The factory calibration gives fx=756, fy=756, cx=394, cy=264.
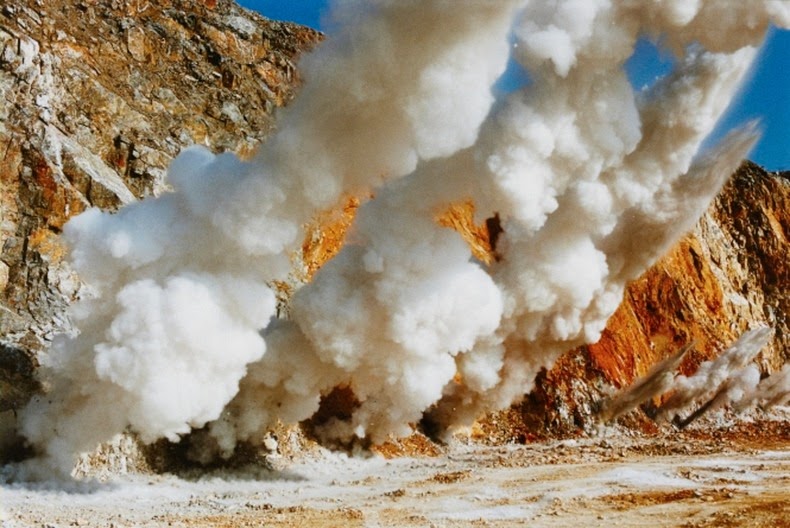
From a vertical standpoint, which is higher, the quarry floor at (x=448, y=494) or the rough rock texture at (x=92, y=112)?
the rough rock texture at (x=92, y=112)

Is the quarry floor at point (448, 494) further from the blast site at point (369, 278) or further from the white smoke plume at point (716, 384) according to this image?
the white smoke plume at point (716, 384)

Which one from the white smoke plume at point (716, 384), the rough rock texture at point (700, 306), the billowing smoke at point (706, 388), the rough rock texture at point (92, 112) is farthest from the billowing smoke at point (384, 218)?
the white smoke plume at point (716, 384)

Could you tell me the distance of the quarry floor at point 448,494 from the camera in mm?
11414

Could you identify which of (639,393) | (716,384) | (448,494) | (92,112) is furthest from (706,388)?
(92,112)

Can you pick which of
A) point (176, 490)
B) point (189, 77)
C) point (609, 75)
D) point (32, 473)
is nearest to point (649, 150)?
point (609, 75)

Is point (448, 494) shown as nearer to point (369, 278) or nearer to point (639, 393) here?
point (369, 278)

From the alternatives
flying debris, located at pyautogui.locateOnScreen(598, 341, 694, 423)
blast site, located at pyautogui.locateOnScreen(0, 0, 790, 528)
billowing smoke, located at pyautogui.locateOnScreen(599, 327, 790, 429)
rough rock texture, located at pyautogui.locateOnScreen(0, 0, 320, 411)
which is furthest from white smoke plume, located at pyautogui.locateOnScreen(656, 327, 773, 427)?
rough rock texture, located at pyautogui.locateOnScreen(0, 0, 320, 411)

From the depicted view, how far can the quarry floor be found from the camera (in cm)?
1141

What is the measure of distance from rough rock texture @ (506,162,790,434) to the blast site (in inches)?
66.4

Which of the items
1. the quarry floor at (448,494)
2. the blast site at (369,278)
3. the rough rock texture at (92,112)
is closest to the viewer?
the quarry floor at (448,494)

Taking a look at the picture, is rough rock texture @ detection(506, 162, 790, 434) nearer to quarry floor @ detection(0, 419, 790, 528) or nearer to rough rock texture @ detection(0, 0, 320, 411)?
quarry floor @ detection(0, 419, 790, 528)

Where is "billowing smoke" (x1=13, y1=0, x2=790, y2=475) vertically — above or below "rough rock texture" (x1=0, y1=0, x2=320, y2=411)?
below

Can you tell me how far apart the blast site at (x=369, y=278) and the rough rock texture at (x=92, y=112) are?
11 centimetres

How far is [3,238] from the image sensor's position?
60.2 feet
